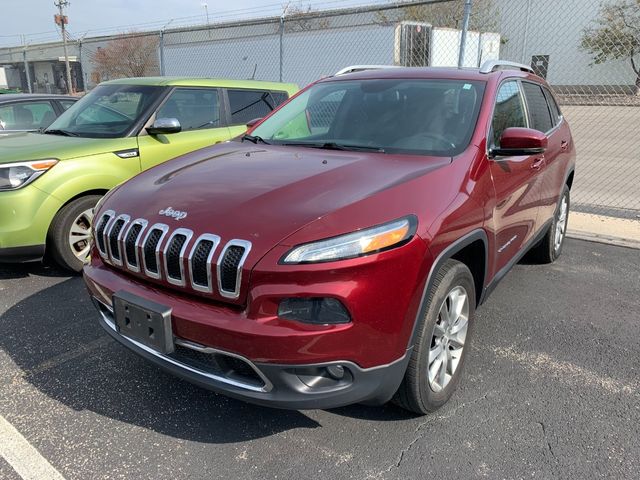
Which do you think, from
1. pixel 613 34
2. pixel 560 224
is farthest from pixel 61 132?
pixel 613 34

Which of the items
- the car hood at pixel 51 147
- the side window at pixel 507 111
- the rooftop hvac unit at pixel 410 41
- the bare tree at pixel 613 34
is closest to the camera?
the side window at pixel 507 111

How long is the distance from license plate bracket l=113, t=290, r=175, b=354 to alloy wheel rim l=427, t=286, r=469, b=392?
1.21 meters

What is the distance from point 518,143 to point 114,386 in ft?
8.61

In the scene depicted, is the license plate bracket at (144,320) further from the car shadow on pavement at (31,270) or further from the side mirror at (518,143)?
the car shadow on pavement at (31,270)

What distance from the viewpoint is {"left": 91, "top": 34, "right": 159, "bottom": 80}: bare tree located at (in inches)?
1170

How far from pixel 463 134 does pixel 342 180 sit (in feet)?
2.93

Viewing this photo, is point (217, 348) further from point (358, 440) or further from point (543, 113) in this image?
point (543, 113)

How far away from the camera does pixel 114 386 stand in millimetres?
2904

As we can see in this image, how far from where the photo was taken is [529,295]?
4219mm

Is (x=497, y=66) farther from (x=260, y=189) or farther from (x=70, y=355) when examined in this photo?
(x=70, y=355)

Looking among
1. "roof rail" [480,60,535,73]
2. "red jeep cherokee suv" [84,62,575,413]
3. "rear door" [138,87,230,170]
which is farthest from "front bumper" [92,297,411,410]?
"rear door" [138,87,230,170]

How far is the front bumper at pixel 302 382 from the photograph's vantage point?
2105 millimetres

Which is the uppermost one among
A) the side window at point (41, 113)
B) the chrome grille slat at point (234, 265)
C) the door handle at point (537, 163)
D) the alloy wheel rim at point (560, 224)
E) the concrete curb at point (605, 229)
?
the side window at point (41, 113)

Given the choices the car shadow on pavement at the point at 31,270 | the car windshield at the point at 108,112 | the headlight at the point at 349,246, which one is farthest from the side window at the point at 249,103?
the headlight at the point at 349,246
